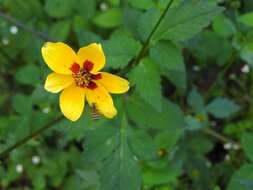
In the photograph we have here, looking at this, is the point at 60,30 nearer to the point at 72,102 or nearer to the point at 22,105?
the point at 22,105

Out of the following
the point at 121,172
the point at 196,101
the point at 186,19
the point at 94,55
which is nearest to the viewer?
the point at 94,55

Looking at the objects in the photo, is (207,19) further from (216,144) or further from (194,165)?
(216,144)

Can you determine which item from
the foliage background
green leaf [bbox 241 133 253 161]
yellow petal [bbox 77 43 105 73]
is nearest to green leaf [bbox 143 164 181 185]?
the foliage background

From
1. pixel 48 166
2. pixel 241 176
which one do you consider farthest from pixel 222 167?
pixel 48 166

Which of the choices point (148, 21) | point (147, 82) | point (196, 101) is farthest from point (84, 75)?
point (196, 101)

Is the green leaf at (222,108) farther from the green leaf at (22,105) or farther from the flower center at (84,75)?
the flower center at (84,75)

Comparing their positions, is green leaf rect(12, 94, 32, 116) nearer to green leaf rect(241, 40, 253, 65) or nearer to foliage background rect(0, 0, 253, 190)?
foliage background rect(0, 0, 253, 190)
